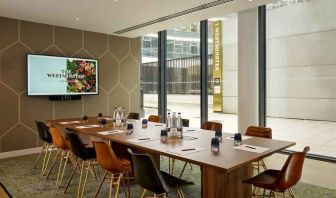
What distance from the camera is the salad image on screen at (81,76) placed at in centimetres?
632

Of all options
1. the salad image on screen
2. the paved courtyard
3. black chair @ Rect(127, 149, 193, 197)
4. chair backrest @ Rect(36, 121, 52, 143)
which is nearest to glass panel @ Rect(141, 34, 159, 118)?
the paved courtyard

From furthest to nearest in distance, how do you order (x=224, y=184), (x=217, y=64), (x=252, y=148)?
(x=217, y=64) → (x=252, y=148) → (x=224, y=184)

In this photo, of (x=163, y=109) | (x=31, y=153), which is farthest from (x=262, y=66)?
(x=31, y=153)

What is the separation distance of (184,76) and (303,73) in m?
3.20

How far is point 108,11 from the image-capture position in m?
5.04

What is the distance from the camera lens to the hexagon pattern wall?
18.1 feet

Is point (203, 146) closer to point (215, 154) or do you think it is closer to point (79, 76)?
point (215, 154)

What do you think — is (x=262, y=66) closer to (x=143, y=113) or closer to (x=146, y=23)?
(x=146, y=23)

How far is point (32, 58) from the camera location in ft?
18.7

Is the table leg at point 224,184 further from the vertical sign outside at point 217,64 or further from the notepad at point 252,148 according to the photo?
the vertical sign outside at point 217,64

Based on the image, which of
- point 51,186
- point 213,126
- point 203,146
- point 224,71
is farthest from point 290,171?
point 224,71

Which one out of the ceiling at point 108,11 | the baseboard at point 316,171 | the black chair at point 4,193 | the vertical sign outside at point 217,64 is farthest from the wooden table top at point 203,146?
the vertical sign outside at point 217,64

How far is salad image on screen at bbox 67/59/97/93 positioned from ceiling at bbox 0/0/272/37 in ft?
2.80

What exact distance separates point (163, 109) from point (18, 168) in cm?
438
